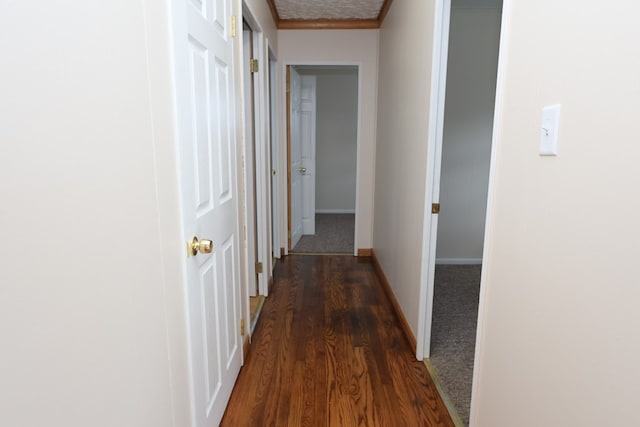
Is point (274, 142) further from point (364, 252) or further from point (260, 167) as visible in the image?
point (364, 252)

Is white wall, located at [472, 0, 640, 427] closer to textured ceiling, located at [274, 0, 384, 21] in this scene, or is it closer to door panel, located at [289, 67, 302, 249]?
textured ceiling, located at [274, 0, 384, 21]

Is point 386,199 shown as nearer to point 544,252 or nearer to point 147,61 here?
point 544,252

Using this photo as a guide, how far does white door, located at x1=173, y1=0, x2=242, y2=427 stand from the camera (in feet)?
4.29

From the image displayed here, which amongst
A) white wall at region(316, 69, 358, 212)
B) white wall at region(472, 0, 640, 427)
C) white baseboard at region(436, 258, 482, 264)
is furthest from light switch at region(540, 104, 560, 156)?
white wall at region(316, 69, 358, 212)

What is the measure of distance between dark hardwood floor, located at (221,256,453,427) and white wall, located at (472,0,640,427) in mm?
706

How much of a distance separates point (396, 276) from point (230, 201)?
159cm

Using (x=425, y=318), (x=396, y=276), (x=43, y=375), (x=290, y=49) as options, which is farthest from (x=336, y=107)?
(x=43, y=375)

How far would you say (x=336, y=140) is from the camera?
695 centimetres

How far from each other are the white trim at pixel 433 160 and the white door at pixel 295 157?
7.89 feet

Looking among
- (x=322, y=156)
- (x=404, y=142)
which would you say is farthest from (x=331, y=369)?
(x=322, y=156)

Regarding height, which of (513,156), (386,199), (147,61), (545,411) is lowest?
(545,411)

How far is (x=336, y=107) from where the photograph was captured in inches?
269

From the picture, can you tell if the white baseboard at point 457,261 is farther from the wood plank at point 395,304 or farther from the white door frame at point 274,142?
the white door frame at point 274,142

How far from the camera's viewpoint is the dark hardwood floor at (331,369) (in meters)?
1.84
